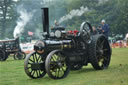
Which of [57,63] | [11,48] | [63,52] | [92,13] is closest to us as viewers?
[57,63]

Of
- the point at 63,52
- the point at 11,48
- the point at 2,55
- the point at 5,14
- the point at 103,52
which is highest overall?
the point at 5,14

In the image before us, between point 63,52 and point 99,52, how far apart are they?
2057 mm

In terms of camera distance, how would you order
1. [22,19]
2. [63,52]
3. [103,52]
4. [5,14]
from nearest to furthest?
1. [63,52]
2. [103,52]
3. [5,14]
4. [22,19]

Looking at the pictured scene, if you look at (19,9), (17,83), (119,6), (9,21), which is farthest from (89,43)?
(19,9)

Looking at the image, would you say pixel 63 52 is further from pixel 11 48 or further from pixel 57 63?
pixel 11 48

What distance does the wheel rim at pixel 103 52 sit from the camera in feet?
33.8

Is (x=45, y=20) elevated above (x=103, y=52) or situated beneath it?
elevated above

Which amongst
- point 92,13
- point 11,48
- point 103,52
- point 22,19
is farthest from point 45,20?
point 22,19

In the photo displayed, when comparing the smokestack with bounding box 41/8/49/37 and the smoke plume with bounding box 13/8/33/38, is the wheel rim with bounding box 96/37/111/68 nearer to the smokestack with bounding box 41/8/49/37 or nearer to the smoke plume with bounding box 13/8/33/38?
the smokestack with bounding box 41/8/49/37

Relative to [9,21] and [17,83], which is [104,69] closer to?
[17,83]

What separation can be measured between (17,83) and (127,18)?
113ft

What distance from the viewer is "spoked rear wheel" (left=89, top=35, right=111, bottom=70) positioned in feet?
32.3

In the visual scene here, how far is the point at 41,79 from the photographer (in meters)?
8.55

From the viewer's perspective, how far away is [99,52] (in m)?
10.3
